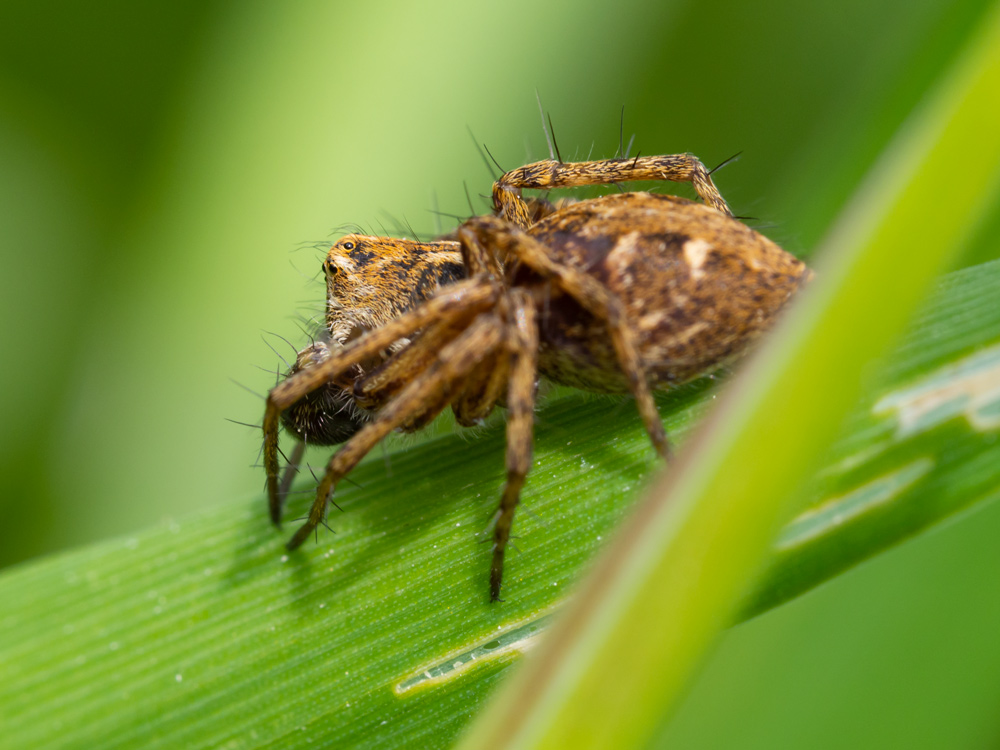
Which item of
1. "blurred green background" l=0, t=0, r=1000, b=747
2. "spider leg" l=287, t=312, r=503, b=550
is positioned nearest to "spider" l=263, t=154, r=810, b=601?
"spider leg" l=287, t=312, r=503, b=550

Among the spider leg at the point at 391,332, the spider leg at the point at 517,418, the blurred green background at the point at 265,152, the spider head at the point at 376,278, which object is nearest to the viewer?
the spider leg at the point at 517,418

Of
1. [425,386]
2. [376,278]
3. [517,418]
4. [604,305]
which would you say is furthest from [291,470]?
[604,305]

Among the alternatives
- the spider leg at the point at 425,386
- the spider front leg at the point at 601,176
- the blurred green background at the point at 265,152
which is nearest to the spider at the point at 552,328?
the spider leg at the point at 425,386

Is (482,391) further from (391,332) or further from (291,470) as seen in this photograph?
Answer: (291,470)

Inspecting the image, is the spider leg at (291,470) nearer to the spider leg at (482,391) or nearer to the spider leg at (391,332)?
the spider leg at (391,332)

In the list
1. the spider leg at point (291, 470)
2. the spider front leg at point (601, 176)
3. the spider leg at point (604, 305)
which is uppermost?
the spider front leg at point (601, 176)

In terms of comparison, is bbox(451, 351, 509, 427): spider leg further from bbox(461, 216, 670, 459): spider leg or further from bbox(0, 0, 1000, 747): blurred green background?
bbox(0, 0, 1000, 747): blurred green background
